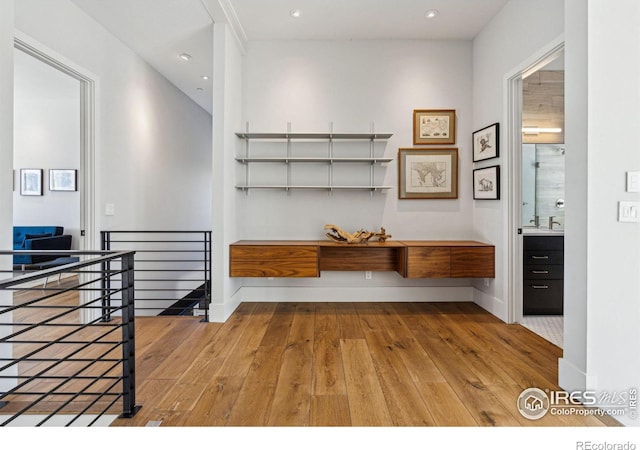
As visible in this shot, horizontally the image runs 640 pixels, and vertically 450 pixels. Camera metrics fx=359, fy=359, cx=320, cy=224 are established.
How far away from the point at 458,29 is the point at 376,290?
118 inches

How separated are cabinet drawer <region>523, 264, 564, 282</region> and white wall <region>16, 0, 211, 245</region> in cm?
427

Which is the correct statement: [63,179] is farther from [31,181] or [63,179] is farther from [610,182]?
[610,182]

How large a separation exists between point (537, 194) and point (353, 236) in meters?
2.40

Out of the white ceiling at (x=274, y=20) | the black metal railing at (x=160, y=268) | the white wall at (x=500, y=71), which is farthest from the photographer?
the black metal railing at (x=160, y=268)

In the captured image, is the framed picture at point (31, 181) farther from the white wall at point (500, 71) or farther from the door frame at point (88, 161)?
the white wall at point (500, 71)

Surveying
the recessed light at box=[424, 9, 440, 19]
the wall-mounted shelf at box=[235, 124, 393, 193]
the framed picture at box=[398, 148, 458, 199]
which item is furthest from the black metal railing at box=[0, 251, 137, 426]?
the recessed light at box=[424, 9, 440, 19]

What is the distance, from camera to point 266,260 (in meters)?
3.59

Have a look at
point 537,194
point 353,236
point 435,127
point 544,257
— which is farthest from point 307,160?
point 537,194

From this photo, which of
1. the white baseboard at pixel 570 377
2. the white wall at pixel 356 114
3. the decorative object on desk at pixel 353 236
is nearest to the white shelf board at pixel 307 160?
the white wall at pixel 356 114

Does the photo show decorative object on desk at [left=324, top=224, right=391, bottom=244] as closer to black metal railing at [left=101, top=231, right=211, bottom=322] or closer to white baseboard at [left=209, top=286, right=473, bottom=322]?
white baseboard at [left=209, top=286, right=473, bottom=322]

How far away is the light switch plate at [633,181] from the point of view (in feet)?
6.21

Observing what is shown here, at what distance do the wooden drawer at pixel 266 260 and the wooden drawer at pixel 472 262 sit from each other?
1490 millimetres

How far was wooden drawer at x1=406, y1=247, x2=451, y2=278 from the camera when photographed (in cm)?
358

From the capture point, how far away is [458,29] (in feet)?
12.6
